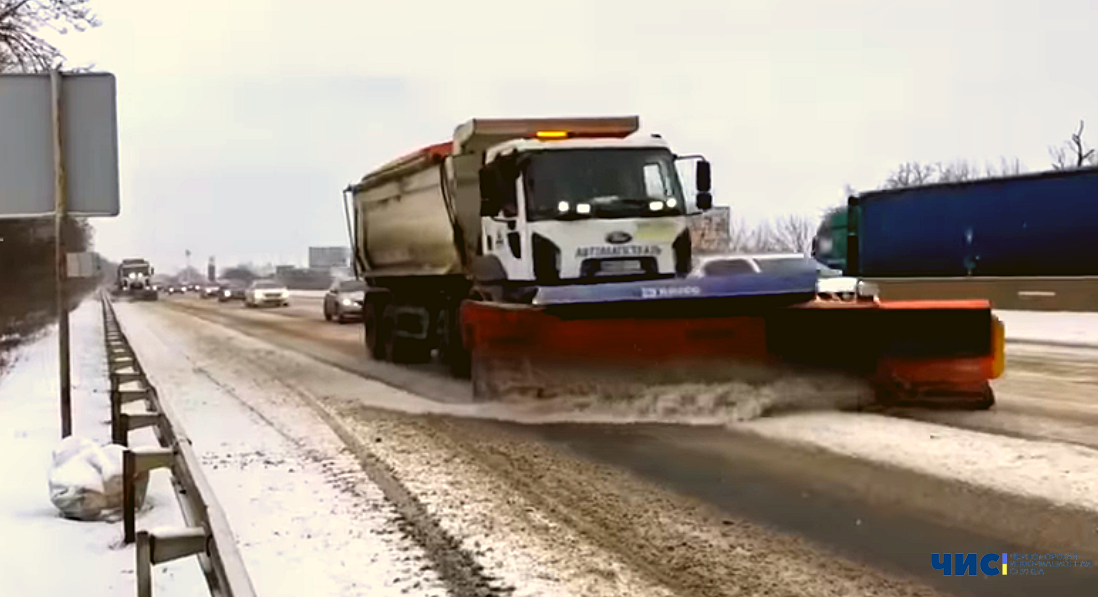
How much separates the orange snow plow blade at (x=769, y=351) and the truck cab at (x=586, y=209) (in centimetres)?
134

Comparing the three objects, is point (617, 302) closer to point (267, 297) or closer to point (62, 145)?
point (62, 145)

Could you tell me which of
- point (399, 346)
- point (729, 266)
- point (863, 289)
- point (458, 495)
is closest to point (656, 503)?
point (458, 495)

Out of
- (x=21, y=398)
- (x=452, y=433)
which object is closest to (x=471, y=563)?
(x=452, y=433)

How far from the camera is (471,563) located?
20.0 feet

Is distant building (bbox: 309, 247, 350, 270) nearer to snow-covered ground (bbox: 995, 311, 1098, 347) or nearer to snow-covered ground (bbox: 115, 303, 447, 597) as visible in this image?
snow-covered ground (bbox: 995, 311, 1098, 347)

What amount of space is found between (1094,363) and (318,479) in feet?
44.8

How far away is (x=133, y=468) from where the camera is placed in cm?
631

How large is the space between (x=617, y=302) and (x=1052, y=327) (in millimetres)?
18781

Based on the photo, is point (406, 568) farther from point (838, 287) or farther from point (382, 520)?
point (838, 287)

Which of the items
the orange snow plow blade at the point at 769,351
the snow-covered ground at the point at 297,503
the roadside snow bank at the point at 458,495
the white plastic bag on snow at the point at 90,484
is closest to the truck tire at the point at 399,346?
the roadside snow bank at the point at 458,495

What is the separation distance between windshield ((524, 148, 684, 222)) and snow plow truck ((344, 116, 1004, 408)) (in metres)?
0.02

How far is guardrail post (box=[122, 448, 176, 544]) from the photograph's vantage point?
6274 mm

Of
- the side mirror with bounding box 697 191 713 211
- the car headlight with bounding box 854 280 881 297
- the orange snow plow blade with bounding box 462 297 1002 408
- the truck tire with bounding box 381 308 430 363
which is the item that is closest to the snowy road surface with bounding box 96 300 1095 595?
the orange snow plow blade with bounding box 462 297 1002 408

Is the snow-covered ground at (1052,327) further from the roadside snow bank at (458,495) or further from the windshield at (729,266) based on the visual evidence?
the roadside snow bank at (458,495)
